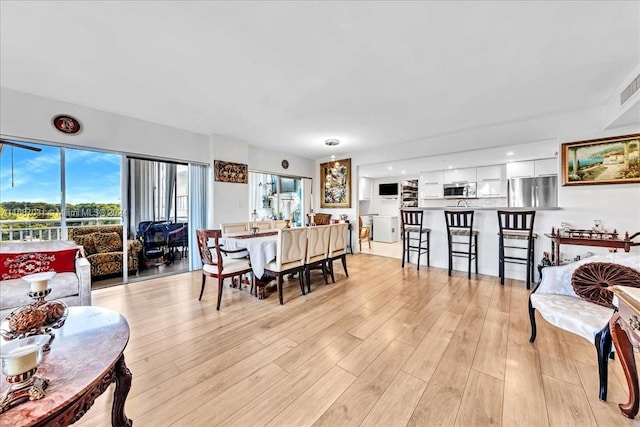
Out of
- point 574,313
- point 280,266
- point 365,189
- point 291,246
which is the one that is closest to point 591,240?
point 574,313

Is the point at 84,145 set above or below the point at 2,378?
above

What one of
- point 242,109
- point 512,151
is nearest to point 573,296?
point 512,151

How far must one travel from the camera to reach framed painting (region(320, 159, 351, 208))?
635cm

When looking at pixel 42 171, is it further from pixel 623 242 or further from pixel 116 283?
pixel 623 242

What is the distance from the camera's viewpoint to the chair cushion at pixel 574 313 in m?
1.56

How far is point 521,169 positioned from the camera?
184 inches

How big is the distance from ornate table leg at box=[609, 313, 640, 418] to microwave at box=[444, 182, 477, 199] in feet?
14.7

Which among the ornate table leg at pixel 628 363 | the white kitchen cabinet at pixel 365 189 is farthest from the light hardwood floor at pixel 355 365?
the white kitchen cabinet at pixel 365 189

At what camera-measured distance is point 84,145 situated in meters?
3.45

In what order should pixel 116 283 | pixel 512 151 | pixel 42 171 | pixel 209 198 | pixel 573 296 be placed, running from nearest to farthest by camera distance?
1. pixel 573 296
2. pixel 42 171
3. pixel 116 283
4. pixel 512 151
5. pixel 209 198

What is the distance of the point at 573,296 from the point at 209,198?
5.18 m

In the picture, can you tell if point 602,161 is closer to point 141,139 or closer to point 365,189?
point 365,189

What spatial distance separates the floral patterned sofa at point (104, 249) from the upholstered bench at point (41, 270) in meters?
1.27

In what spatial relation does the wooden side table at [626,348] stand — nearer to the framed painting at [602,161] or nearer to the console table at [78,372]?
the console table at [78,372]
